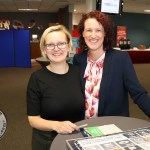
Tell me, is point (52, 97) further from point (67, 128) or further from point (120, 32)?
point (120, 32)

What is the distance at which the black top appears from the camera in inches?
63.0

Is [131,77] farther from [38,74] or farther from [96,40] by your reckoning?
[38,74]

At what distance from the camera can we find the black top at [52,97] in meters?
1.60

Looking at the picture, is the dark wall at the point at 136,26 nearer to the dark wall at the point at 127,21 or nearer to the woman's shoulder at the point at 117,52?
the dark wall at the point at 127,21

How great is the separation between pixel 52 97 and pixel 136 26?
15.7 m

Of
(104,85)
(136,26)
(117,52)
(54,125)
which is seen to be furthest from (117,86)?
(136,26)

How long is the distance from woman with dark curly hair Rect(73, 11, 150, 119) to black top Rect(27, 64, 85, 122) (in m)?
0.14

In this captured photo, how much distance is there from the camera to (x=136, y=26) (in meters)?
16.4

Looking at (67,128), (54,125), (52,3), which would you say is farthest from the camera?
(52,3)

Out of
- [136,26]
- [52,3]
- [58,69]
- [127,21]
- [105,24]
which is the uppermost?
[52,3]

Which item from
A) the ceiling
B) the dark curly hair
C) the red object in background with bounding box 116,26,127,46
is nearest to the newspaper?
the dark curly hair

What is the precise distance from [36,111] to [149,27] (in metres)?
16.4

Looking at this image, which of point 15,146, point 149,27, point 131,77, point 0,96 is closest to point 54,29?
point 131,77

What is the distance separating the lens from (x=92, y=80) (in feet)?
6.00
